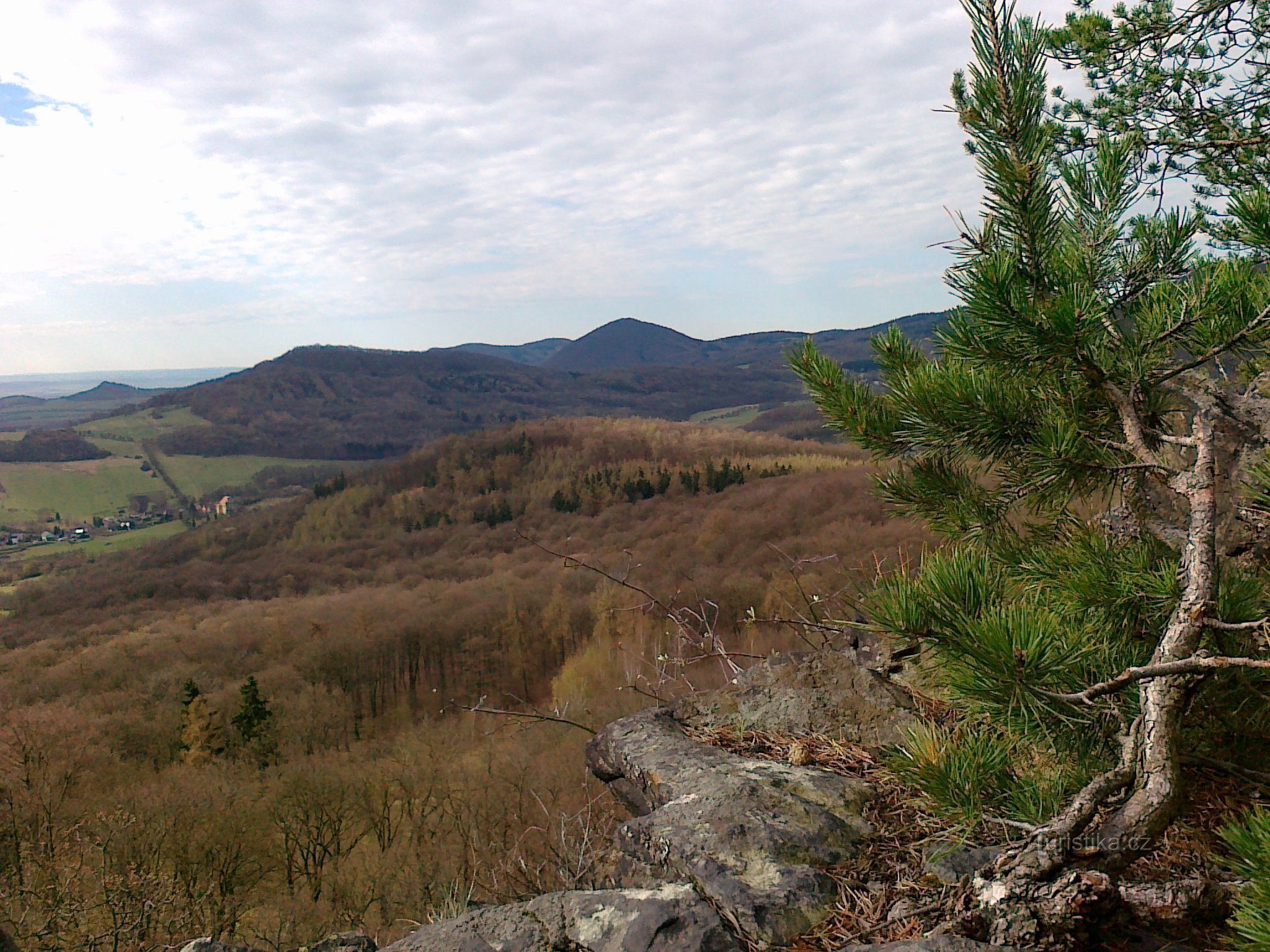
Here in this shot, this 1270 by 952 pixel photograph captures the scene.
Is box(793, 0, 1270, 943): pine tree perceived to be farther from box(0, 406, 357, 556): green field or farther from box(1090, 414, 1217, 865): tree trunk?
box(0, 406, 357, 556): green field

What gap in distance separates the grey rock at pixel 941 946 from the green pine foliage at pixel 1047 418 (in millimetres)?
297

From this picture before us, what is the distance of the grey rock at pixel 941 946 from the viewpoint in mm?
1848

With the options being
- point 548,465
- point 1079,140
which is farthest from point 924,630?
point 548,465

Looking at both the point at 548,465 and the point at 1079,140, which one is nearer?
the point at 1079,140

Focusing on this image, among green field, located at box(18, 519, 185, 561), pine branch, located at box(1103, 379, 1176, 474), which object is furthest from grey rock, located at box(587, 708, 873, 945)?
green field, located at box(18, 519, 185, 561)

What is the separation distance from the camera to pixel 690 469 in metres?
120

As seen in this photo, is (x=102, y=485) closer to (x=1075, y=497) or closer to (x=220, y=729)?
(x=220, y=729)

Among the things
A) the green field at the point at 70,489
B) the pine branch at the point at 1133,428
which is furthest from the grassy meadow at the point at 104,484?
the pine branch at the point at 1133,428

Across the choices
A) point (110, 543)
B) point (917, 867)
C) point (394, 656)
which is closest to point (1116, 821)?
point (917, 867)

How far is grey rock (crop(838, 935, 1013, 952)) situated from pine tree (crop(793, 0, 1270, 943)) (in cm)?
5

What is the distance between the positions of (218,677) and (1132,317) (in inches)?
2716

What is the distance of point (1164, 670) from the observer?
5.49 feet

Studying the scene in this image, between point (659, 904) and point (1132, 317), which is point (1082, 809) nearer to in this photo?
point (659, 904)

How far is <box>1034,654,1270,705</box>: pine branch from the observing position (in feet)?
5.16
